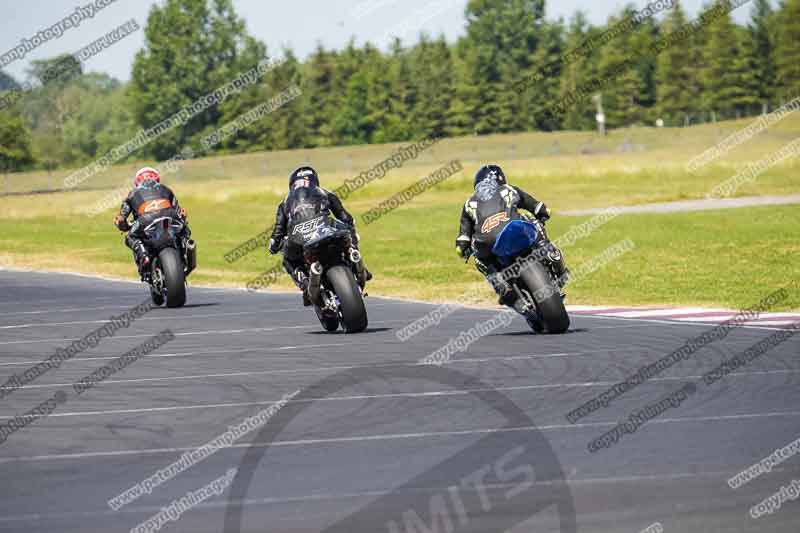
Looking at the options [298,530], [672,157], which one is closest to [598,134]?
[672,157]

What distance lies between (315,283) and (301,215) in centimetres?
75

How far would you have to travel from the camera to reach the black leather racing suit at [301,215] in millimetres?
14758

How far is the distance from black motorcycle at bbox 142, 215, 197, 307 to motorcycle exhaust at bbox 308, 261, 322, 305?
164 inches

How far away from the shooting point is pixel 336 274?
14.4m

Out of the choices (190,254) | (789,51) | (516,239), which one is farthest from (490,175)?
(789,51)

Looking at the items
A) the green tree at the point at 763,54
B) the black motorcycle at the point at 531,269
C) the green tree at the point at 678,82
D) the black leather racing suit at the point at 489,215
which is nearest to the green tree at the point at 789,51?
the green tree at the point at 763,54

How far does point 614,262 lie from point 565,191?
33.2 meters

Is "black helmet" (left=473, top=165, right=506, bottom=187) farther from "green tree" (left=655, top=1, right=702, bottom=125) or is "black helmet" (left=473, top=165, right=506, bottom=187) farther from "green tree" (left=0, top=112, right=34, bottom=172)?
"green tree" (left=655, top=1, right=702, bottom=125)

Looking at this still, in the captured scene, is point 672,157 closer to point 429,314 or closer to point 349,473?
point 429,314

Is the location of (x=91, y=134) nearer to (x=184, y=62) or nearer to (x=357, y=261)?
(x=184, y=62)

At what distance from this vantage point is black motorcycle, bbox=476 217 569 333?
1365 centimetres

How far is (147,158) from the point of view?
128 meters

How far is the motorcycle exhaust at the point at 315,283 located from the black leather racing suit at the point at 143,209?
14.1ft

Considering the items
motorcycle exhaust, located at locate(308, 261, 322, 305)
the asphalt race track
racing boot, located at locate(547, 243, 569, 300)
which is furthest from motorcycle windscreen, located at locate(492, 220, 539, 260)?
motorcycle exhaust, located at locate(308, 261, 322, 305)
